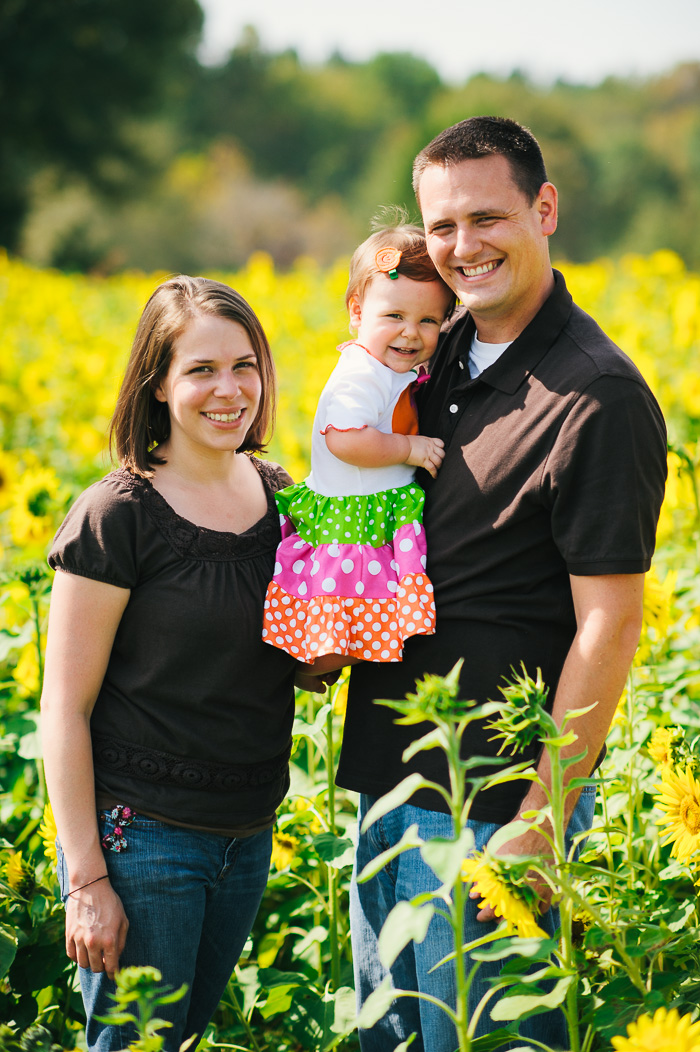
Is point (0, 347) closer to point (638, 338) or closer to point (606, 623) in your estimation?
point (638, 338)

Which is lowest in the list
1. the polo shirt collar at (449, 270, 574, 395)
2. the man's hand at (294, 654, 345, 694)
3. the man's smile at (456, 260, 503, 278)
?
the man's hand at (294, 654, 345, 694)

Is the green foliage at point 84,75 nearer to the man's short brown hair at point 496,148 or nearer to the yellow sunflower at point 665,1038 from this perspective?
the man's short brown hair at point 496,148

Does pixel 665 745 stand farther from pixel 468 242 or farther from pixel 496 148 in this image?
pixel 496 148

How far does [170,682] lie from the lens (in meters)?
1.76

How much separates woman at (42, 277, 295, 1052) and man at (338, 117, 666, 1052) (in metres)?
0.23

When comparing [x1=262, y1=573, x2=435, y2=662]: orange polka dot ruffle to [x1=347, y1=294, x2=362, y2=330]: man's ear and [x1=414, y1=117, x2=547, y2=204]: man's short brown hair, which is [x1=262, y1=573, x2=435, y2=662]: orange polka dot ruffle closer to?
[x1=347, y1=294, x2=362, y2=330]: man's ear

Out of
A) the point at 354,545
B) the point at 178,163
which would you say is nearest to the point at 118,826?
the point at 354,545

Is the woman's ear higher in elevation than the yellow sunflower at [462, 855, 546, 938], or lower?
higher

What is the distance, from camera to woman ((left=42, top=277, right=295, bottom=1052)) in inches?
66.9

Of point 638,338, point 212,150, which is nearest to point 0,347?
point 638,338

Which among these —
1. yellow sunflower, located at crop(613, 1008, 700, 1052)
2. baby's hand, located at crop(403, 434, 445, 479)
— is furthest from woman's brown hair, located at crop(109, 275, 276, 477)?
yellow sunflower, located at crop(613, 1008, 700, 1052)

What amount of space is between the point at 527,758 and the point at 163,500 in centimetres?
80

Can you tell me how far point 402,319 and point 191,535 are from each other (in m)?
0.63

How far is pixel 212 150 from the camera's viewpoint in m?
52.2
